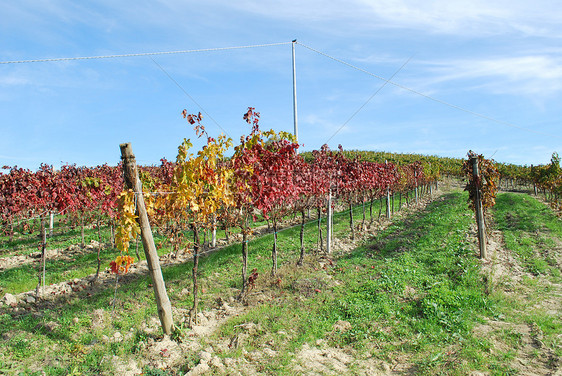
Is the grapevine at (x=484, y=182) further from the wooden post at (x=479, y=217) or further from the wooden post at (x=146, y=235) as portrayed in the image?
the wooden post at (x=146, y=235)

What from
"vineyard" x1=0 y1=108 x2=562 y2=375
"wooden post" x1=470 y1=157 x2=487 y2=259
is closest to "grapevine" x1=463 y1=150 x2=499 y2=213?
"vineyard" x1=0 y1=108 x2=562 y2=375

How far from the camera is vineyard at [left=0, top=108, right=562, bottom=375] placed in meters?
5.48

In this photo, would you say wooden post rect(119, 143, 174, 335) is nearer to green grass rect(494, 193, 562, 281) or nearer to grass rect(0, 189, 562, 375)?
grass rect(0, 189, 562, 375)

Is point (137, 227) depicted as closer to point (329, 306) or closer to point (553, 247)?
point (329, 306)

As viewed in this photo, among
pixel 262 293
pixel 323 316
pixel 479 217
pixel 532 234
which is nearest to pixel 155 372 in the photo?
pixel 323 316

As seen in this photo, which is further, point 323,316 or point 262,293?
point 262,293

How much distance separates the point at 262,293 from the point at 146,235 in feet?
10.3

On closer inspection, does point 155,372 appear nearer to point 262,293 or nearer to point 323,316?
point 323,316

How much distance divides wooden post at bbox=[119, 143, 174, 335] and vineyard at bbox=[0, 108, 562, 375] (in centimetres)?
2

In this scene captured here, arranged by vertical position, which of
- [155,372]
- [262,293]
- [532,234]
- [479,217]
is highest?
[479,217]

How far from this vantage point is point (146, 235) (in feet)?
Answer: 19.2

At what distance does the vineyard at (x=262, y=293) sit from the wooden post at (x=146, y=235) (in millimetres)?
20

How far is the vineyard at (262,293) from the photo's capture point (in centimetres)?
548

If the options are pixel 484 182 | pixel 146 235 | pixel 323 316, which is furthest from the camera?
pixel 484 182
